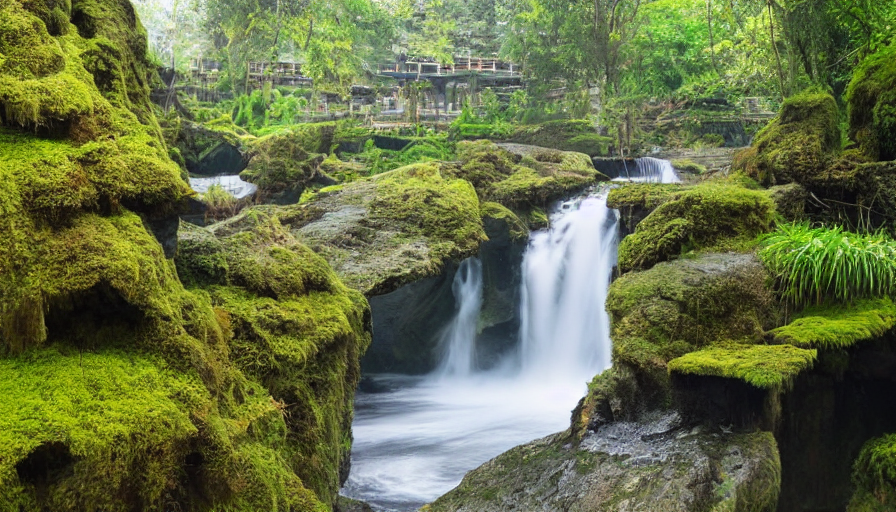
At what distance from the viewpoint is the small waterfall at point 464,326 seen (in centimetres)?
1282

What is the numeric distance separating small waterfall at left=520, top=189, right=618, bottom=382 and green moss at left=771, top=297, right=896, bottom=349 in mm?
5144

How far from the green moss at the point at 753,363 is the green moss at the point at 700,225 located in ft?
5.15

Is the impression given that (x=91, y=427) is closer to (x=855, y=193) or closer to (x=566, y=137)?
(x=855, y=193)

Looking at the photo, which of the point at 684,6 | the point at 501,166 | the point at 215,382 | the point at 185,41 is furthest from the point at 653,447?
the point at 185,41

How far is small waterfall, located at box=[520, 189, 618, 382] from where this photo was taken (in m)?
11.9

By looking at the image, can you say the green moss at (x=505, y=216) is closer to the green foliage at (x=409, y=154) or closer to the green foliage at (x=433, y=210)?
the green foliage at (x=433, y=210)

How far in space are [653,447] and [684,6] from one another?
79.2 ft

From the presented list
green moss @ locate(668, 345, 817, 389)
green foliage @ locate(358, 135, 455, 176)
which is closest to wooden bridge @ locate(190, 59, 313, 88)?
green foliage @ locate(358, 135, 455, 176)

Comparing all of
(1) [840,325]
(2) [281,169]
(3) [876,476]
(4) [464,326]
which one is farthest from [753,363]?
(2) [281,169]

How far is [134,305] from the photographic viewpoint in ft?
11.7

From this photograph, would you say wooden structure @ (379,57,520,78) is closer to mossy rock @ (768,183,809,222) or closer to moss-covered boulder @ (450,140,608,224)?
moss-covered boulder @ (450,140,608,224)

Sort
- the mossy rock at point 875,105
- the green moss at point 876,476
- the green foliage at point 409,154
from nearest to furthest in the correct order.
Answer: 1. the green moss at point 876,476
2. the mossy rock at point 875,105
3. the green foliage at point 409,154

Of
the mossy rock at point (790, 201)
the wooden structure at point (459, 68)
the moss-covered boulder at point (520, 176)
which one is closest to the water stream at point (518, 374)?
the moss-covered boulder at point (520, 176)

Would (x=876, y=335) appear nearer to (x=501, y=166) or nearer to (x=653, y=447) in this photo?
(x=653, y=447)
